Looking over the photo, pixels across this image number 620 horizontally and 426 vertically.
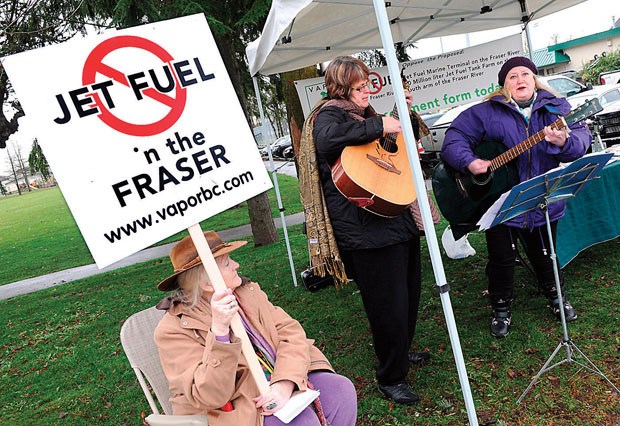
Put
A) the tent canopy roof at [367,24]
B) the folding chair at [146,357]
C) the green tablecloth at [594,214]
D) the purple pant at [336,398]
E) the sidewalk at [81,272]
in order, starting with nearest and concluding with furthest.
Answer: the purple pant at [336,398] < the folding chair at [146,357] < the green tablecloth at [594,214] < the tent canopy roof at [367,24] < the sidewalk at [81,272]

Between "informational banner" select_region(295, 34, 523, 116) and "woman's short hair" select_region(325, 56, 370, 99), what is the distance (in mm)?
2513

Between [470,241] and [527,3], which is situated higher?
[527,3]

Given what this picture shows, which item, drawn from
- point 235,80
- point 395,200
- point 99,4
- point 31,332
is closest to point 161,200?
point 395,200

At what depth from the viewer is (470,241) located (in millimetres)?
6012

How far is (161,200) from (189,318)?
61cm

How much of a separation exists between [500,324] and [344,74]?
211cm

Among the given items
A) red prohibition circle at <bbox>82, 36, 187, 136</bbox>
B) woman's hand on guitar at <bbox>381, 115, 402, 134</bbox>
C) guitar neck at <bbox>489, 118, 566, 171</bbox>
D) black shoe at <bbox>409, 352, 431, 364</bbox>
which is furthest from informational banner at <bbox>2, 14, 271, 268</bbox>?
black shoe at <bbox>409, 352, 431, 364</bbox>

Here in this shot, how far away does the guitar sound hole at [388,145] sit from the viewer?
3012 millimetres

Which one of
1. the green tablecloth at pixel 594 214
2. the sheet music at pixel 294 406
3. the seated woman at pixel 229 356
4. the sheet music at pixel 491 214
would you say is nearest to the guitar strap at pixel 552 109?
the sheet music at pixel 491 214

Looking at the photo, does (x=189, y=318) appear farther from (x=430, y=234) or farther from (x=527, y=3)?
(x=527, y=3)

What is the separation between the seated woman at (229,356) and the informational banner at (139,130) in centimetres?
40

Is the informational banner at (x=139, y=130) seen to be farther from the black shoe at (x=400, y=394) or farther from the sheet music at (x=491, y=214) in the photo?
the black shoe at (x=400, y=394)

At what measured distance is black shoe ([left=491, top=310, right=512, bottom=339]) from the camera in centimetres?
364

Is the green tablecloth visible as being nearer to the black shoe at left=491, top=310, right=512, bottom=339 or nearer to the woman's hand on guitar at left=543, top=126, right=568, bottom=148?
the black shoe at left=491, top=310, right=512, bottom=339
